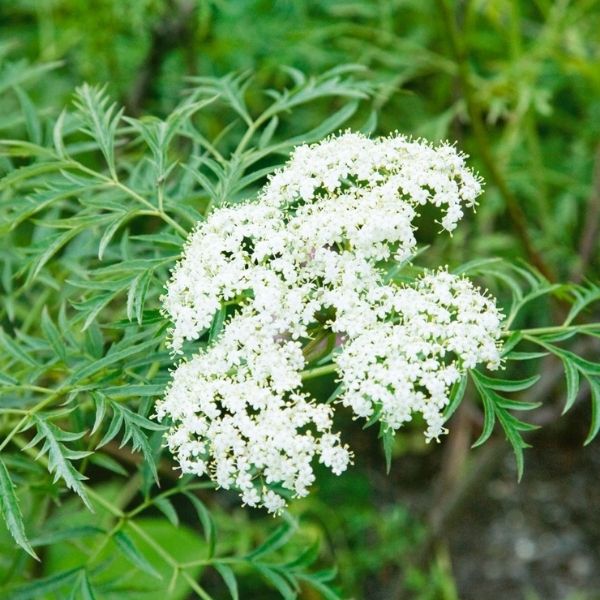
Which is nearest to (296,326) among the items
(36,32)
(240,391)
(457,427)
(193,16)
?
(240,391)

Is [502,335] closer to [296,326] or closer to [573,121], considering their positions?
[296,326]

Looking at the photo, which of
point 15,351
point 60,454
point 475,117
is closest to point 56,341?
point 15,351

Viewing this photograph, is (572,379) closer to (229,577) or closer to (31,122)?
(229,577)

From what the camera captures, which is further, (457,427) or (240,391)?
(457,427)

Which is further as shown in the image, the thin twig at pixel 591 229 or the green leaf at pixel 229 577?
the thin twig at pixel 591 229

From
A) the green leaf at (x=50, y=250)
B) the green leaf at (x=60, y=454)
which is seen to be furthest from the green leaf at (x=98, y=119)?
the green leaf at (x=60, y=454)

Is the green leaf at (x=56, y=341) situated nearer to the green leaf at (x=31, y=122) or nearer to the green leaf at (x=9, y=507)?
the green leaf at (x=9, y=507)
